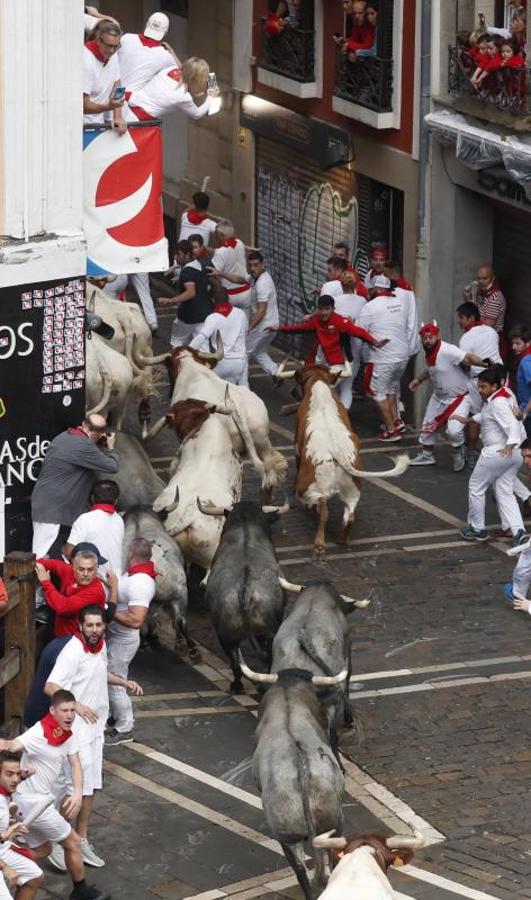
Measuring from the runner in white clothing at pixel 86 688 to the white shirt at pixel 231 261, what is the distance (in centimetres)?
1233

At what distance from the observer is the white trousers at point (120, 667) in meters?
16.1

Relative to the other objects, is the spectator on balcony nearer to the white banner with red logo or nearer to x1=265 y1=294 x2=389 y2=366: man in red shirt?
the white banner with red logo

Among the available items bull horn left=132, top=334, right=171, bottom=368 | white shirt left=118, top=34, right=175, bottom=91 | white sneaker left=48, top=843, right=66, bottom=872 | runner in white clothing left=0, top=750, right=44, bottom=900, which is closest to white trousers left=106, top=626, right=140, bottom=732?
white sneaker left=48, top=843, right=66, bottom=872

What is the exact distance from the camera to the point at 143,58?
19125 millimetres

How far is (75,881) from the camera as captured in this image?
1384 centimetres

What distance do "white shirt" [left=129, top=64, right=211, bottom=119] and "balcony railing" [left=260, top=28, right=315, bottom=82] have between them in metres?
8.26

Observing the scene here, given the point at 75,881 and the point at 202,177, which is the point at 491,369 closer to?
the point at 75,881

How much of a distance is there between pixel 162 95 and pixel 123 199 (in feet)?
5.56

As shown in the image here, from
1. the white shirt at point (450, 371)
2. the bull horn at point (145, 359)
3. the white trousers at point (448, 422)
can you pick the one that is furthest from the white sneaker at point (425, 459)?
the bull horn at point (145, 359)

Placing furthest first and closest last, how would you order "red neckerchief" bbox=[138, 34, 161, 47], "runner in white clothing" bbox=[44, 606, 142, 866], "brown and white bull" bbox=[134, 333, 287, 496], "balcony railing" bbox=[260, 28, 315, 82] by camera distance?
"balcony railing" bbox=[260, 28, 315, 82], "brown and white bull" bbox=[134, 333, 287, 496], "red neckerchief" bbox=[138, 34, 161, 47], "runner in white clothing" bbox=[44, 606, 142, 866]

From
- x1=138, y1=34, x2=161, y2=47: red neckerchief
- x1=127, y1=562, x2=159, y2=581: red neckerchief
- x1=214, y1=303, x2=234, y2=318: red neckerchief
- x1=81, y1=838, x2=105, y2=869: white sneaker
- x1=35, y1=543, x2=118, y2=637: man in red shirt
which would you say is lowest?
x1=214, y1=303, x2=234, y2=318: red neckerchief

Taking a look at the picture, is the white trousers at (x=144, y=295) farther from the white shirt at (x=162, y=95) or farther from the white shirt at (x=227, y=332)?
the white shirt at (x=162, y=95)

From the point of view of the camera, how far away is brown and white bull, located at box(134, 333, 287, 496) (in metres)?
20.8

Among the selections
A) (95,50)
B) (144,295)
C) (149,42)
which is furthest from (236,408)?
(144,295)
